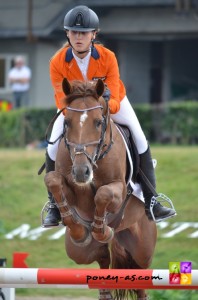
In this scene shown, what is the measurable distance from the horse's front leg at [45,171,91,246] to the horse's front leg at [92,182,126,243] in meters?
0.13

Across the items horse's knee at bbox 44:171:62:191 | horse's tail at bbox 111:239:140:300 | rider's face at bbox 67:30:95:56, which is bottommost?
horse's tail at bbox 111:239:140:300

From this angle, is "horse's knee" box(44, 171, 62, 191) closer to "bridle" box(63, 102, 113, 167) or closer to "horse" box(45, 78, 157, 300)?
"horse" box(45, 78, 157, 300)

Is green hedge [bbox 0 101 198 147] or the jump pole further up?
the jump pole

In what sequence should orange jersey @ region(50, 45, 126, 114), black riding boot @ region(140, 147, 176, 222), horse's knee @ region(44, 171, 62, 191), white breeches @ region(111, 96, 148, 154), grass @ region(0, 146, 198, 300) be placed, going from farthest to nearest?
grass @ region(0, 146, 198, 300), black riding boot @ region(140, 147, 176, 222), white breeches @ region(111, 96, 148, 154), orange jersey @ region(50, 45, 126, 114), horse's knee @ region(44, 171, 62, 191)

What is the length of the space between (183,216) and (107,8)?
15544 millimetres

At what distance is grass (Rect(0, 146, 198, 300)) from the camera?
44.9 feet

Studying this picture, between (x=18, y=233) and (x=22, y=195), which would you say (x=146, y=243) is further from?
(x=22, y=195)

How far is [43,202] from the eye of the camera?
1606cm

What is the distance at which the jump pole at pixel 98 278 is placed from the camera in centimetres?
773

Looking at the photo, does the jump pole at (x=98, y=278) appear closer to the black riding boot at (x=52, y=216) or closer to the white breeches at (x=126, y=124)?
the black riding boot at (x=52, y=216)

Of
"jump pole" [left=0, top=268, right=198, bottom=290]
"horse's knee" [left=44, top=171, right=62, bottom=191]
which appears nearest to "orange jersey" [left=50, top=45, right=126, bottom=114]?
"horse's knee" [left=44, top=171, right=62, bottom=191]

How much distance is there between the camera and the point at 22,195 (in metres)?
16.3

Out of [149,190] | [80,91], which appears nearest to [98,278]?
[80,91]

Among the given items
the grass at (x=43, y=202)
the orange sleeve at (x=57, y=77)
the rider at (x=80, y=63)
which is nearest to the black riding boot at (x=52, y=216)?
the rider at (x=80, y=63)
